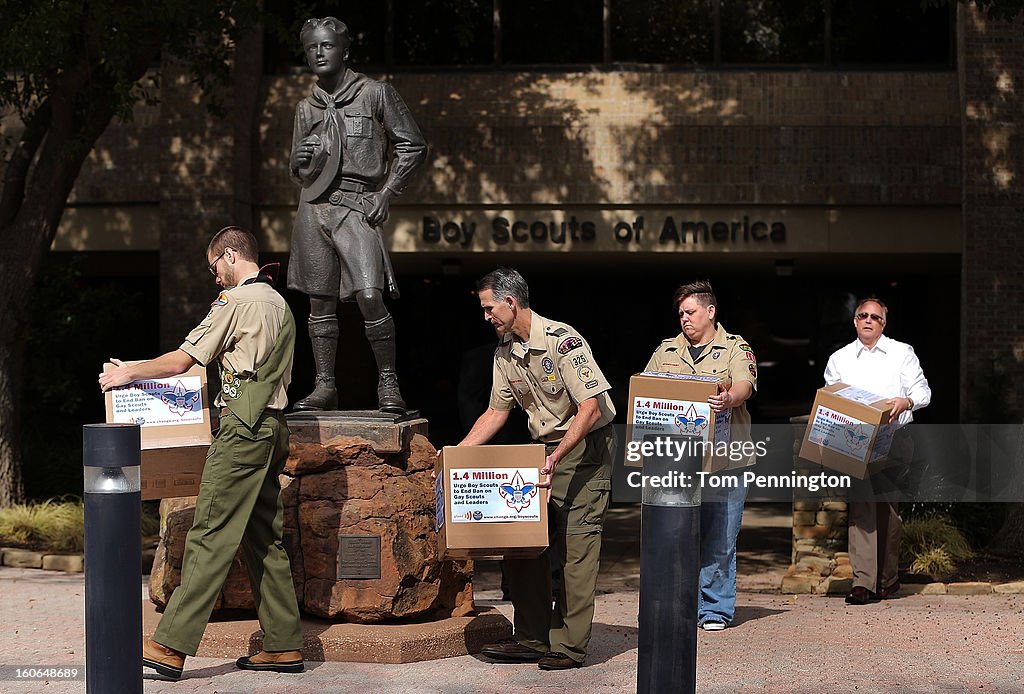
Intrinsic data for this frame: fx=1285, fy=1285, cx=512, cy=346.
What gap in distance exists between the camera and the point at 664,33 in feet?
51.2

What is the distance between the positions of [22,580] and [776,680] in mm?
5824

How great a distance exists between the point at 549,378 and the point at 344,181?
2020mm

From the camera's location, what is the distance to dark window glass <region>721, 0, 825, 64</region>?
50.9 feet

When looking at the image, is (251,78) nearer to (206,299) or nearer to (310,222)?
(206,299)

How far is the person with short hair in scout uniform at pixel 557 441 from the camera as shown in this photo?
607cm

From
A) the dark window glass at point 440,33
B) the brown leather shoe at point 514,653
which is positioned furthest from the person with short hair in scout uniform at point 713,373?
the dark window glass at point 440,33

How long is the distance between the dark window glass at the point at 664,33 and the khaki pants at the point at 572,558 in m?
10.1

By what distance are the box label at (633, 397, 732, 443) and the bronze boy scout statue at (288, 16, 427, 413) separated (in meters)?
1.39

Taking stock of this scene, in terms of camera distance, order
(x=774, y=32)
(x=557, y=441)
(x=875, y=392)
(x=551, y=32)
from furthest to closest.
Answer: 1. (x=551, y=32)
2. (x=774, y=32)
3. (x=875, y=392)
4. (x=557, y=441)

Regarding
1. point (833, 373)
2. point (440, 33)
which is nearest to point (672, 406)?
point (833, 373)

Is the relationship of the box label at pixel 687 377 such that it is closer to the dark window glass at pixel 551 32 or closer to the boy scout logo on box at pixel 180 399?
the boy scout logo on box at pixel 180 399

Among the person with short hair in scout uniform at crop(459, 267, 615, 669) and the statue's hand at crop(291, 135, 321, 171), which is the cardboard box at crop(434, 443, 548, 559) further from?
the statue's hand at crop(291, 135, 321, 171)

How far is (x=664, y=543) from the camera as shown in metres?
4.50

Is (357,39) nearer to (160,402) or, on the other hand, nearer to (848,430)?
(848,430)
